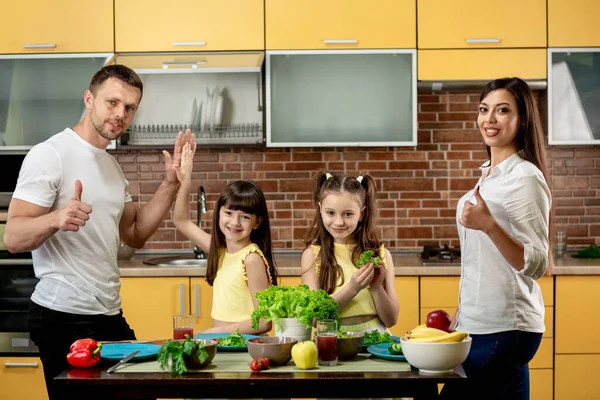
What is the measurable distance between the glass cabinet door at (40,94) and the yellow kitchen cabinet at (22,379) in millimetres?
1215

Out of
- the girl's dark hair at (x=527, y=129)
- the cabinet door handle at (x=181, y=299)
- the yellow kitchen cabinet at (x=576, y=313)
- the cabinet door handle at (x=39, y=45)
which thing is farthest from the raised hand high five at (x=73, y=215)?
the yellow kitchen cabinet at (x=576, y=313)

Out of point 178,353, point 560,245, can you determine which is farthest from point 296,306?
point 560,245

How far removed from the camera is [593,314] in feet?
13.4

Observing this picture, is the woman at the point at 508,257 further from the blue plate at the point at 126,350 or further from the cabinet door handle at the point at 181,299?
the cabinet door handle at the point at 181,299

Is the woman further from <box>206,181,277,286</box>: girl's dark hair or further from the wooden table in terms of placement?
<box>206,181,277,286</box>: girl's dark hair

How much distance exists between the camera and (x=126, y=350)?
2373 millimetres

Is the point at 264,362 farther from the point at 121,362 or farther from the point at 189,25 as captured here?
the point at 189,25

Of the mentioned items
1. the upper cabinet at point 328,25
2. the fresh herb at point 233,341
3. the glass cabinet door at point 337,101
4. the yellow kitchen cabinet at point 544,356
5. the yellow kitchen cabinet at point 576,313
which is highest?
the upper cabinet at point 328,25

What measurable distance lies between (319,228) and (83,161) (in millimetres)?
924

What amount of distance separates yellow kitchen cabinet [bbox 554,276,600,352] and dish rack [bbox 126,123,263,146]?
6.10 feet

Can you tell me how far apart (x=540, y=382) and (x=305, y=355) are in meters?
2.35

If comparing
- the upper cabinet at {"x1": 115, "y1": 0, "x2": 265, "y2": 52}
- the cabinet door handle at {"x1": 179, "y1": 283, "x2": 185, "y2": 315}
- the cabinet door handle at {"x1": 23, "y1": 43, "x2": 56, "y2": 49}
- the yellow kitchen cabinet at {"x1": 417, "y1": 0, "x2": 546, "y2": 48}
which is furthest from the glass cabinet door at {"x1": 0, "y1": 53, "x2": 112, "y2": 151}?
the yellow kitchen cabinet at {"x1": 417, "y1": 0, "x2": 546, "y2": 48}

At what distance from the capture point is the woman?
2412 millimetres

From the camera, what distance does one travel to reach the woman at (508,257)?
2.41m
